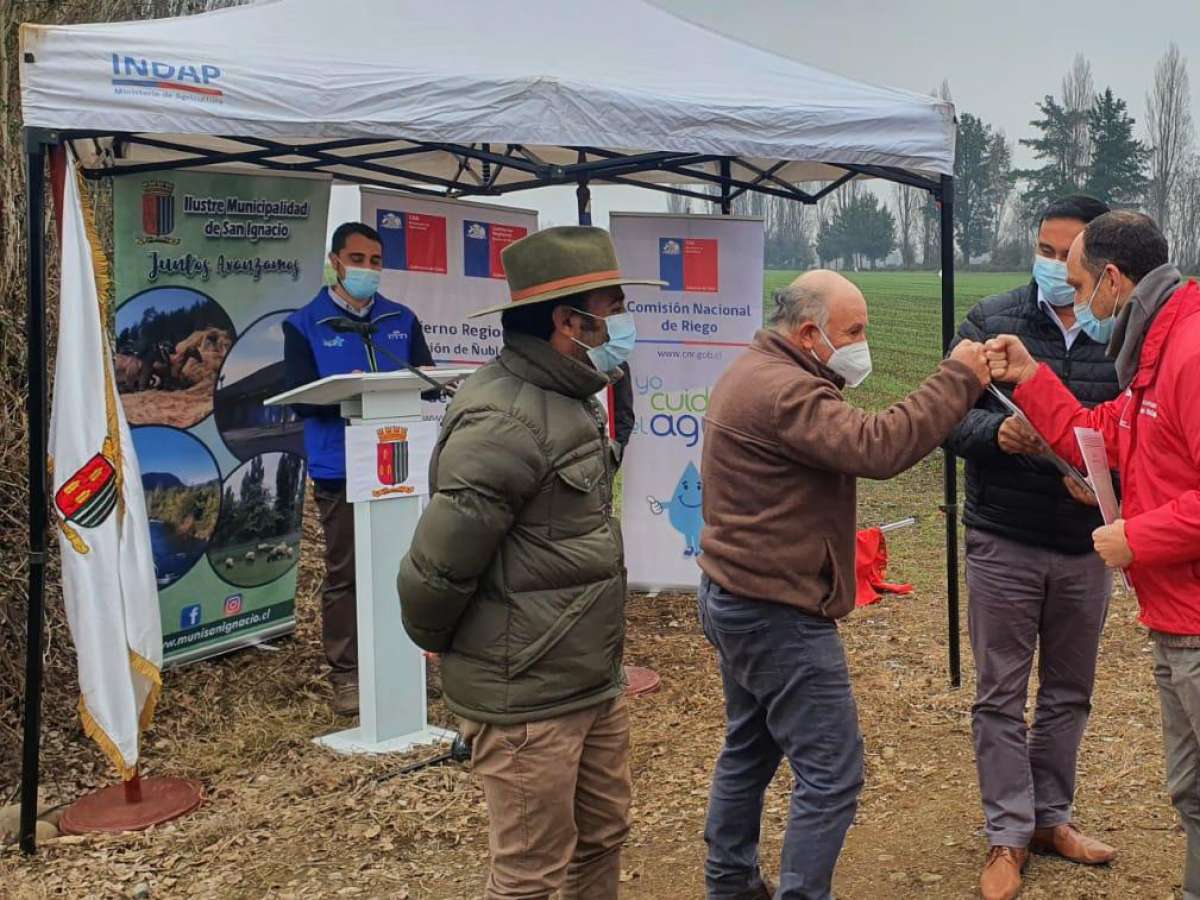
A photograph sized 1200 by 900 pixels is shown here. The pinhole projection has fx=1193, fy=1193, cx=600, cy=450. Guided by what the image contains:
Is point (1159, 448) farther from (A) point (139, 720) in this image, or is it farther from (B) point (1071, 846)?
(A) point (139, 720)

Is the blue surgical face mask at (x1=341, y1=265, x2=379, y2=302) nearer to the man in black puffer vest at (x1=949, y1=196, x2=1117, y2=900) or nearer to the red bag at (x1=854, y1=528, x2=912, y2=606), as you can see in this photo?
the man in black puffer vest at (x1=949, y1=196, x2=1117, y2=900)

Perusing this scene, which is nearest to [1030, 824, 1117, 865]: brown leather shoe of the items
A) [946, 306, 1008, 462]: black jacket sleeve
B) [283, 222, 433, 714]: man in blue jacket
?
[946, 306, 1008, 462]: black jacket sleeve

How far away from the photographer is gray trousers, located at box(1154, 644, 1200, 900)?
111 inches

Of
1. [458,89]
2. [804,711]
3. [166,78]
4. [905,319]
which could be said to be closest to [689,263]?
[458,89]

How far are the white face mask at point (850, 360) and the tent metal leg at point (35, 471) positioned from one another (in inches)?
105

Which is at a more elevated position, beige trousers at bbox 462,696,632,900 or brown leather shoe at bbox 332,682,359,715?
beige trousers at bbox 462,696,632,900

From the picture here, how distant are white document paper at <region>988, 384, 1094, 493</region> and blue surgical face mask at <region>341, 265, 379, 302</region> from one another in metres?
3.09

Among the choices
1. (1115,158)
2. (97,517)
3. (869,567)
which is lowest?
(869,567)

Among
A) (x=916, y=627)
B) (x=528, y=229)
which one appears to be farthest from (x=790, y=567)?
(x=528, y=229)

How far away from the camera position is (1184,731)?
2.95 m

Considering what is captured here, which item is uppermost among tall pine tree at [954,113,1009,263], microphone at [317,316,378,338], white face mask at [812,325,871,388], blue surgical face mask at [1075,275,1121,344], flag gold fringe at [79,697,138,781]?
tall pine tree at [954,113,1009,263]

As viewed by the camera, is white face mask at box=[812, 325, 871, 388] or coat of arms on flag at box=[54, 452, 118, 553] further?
coat of arms on flag at box=[54, 452, 118, 553]

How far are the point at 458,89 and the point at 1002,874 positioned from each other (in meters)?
3.38

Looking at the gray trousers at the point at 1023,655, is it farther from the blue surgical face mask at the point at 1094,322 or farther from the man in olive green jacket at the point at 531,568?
the man in olive green jacket at the point at 531,568
